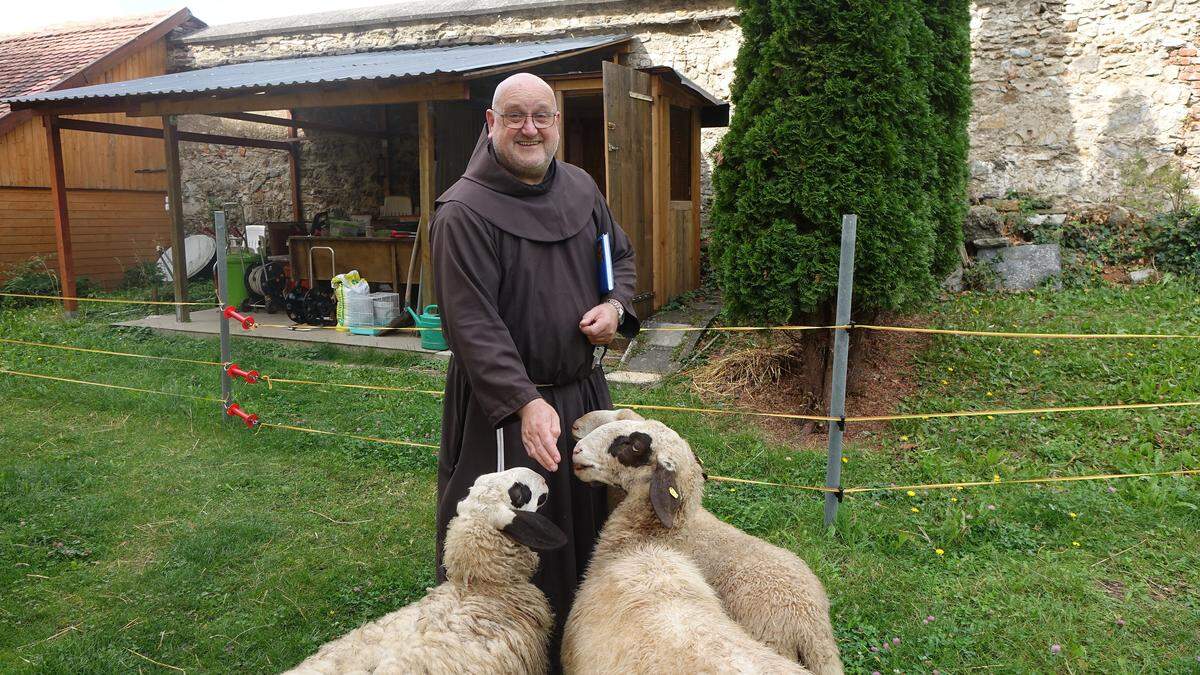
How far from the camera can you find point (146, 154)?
15852mm

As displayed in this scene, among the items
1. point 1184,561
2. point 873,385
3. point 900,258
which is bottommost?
point 1184,561

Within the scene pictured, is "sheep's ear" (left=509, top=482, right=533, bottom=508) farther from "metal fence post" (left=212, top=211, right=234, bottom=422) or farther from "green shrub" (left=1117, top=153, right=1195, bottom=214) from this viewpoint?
"green shrub" (left=1117, top=153, right=1195, bottom=214)

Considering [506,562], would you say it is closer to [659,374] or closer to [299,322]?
[659,374]

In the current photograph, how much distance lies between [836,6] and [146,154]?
14.7 meters

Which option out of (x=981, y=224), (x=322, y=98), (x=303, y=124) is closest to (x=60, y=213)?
(x=303, y=124)

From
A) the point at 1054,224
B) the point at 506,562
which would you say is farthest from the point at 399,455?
the point at 1054,224

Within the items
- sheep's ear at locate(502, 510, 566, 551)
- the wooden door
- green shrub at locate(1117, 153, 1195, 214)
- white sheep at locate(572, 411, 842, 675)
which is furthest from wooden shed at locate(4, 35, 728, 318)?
sheep's ear at locate(502, 510, 566, 551)

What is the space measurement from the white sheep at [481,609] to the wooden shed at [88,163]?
14378 mm

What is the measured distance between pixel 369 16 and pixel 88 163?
5.76m

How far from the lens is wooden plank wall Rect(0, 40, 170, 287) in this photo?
1376 centimetres

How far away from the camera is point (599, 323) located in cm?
273

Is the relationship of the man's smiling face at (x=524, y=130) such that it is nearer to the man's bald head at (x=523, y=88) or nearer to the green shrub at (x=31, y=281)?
the man's bald head at (x=523, y=88)

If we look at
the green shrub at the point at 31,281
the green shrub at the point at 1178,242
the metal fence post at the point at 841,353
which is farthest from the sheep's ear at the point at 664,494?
the green shrub at the point at 31,281

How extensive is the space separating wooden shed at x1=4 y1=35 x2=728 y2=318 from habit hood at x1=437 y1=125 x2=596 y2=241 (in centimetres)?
543
